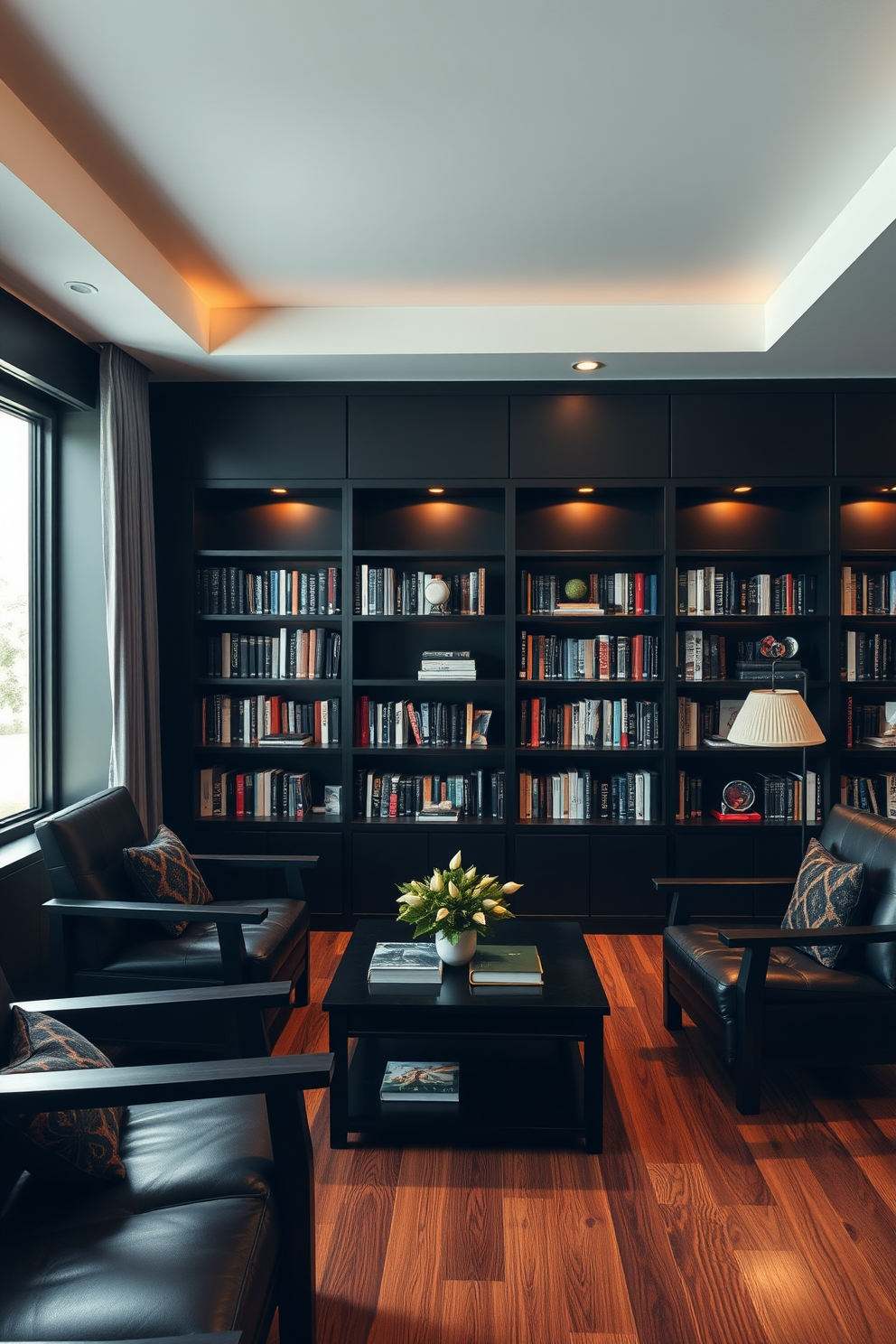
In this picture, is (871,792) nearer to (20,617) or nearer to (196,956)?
(196,956)

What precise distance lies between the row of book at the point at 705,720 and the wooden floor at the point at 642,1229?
6.15ft

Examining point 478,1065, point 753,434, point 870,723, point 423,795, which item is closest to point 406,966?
point 478,1065

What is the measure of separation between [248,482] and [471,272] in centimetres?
151

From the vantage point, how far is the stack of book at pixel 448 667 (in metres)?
4.42

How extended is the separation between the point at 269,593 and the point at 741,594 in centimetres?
243

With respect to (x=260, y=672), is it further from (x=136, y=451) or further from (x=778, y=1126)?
(x=778, y=1126)

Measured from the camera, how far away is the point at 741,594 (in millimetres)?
4457

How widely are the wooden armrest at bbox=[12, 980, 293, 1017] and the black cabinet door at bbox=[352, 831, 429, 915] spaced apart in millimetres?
2393

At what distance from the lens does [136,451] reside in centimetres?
400

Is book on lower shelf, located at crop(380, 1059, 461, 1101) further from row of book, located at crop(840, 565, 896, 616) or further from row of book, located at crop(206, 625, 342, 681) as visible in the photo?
row of book, located at crop(840, 565, 896, 616)

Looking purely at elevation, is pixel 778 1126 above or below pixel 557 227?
below

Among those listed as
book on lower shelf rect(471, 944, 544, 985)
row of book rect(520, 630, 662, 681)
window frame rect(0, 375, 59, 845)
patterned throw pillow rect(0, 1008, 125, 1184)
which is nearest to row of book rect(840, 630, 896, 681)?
row of book rect(520, 630, 662, 681)

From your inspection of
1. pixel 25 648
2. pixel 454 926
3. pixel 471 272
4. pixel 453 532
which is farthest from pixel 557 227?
pixel 25 648

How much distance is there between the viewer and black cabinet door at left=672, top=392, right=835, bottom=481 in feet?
13.9
